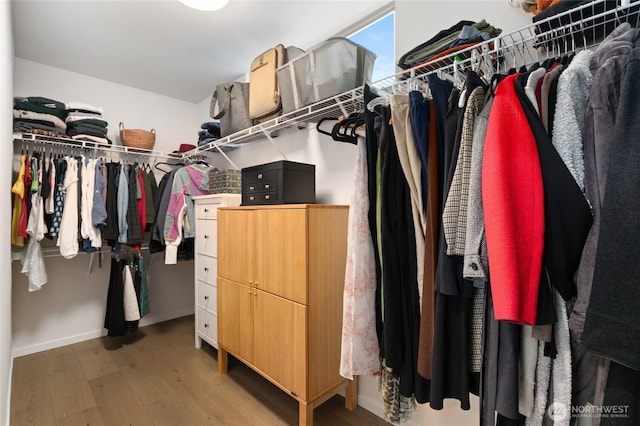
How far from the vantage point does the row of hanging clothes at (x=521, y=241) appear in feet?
1.76

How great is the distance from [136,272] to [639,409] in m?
3.23

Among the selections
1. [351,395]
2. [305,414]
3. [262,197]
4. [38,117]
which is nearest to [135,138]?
[38,117]

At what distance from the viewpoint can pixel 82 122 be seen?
2.50 meters

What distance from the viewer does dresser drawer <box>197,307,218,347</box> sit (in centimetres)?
233

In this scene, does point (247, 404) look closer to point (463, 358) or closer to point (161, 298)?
point (463, 358)

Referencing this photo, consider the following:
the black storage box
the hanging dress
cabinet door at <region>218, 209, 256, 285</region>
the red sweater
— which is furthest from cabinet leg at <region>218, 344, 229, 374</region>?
the red sweater

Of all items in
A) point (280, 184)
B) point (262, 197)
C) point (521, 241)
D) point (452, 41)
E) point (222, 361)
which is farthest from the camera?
point (222, 361)

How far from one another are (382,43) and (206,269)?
7.30 feet

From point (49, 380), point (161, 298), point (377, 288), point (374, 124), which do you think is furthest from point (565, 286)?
point (161, 298)

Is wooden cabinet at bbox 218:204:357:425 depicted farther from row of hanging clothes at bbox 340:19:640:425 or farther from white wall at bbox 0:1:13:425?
white wall at bbox 0:1:13:425

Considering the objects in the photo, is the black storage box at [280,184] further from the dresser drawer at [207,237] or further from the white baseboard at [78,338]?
the white baseboard at [78,338]

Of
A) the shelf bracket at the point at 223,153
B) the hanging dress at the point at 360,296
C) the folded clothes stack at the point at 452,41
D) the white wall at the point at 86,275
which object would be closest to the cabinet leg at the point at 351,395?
the hanging dress at the point at 360,296

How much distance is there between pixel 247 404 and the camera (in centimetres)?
183

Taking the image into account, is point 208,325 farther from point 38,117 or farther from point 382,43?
point 382,43
